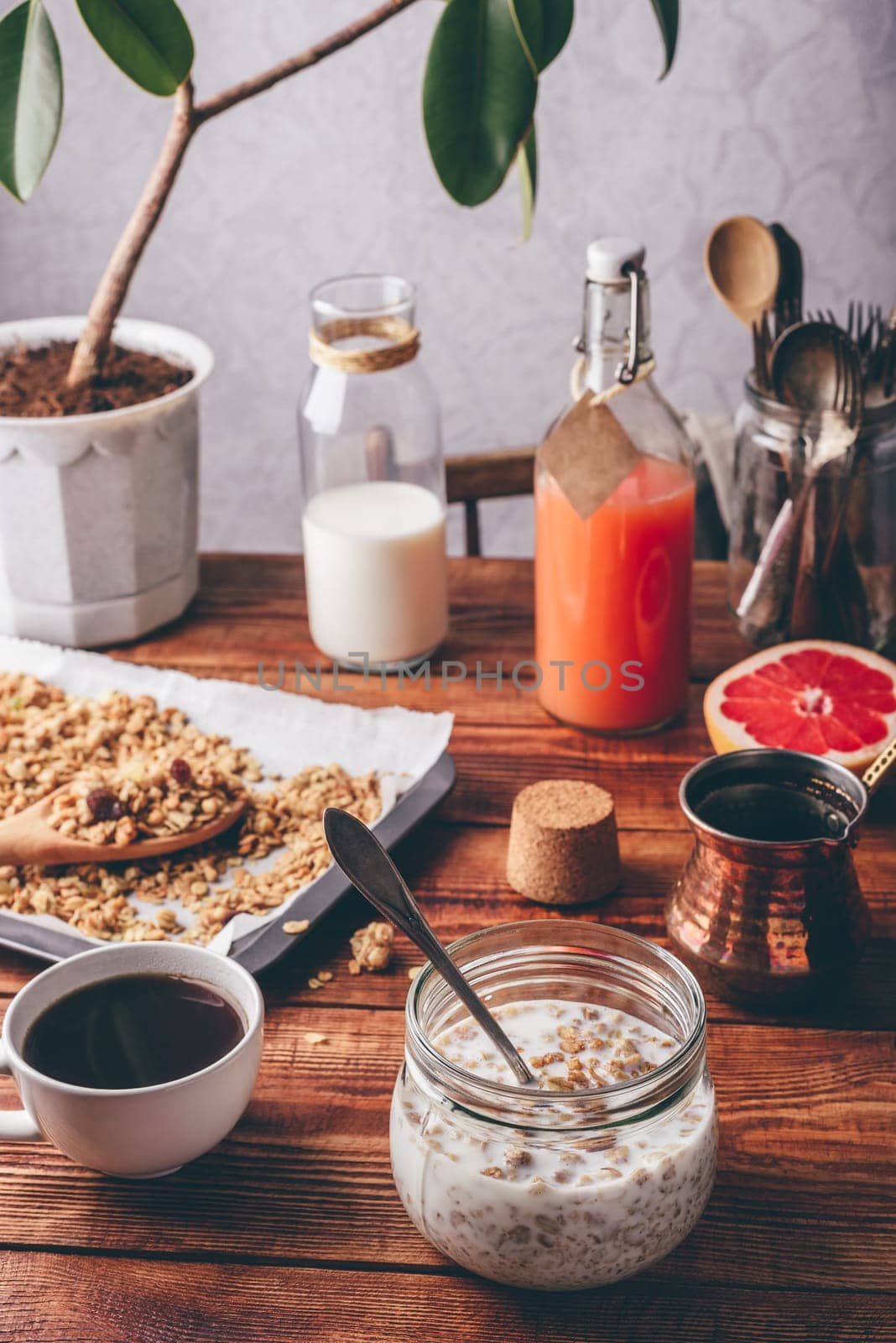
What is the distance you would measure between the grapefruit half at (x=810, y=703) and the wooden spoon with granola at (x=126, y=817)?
1.43ft

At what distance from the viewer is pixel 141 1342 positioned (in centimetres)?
71

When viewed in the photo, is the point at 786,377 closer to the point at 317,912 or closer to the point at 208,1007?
the point at 317,912

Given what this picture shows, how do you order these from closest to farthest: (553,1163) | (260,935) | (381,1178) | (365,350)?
(553,1163)
(381,1178)
(260,935)
(365,350)

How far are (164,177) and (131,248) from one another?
0.08 metres

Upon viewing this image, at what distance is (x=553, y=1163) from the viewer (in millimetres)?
699

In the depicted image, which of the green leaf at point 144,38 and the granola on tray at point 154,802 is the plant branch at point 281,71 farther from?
the granola on tray at point 154,802

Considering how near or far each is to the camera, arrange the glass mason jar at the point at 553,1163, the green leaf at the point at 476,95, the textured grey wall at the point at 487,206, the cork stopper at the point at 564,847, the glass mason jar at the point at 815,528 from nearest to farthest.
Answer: the glass mason jar at the point at 553,1163 < the cork stopper at the point at 564,847 < the green leaf at the point at 476,95 < the glass mason jar at the point at 815,528 < the textured grey wall at the point at 487,206

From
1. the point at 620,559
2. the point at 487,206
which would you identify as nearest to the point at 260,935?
the point at 620,559

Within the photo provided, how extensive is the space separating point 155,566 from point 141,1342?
910mm

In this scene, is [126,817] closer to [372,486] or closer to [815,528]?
[372,486]

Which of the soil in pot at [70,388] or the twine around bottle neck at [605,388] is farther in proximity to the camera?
the soil in pot at [70,388]

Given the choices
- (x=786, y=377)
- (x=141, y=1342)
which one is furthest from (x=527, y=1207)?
(x=786, y=377)

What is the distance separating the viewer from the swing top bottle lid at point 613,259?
1096 millimetres

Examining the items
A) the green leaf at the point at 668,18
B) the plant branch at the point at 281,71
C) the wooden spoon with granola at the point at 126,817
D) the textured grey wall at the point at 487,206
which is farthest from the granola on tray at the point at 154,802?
the textured grey wall at the point at 487,206
